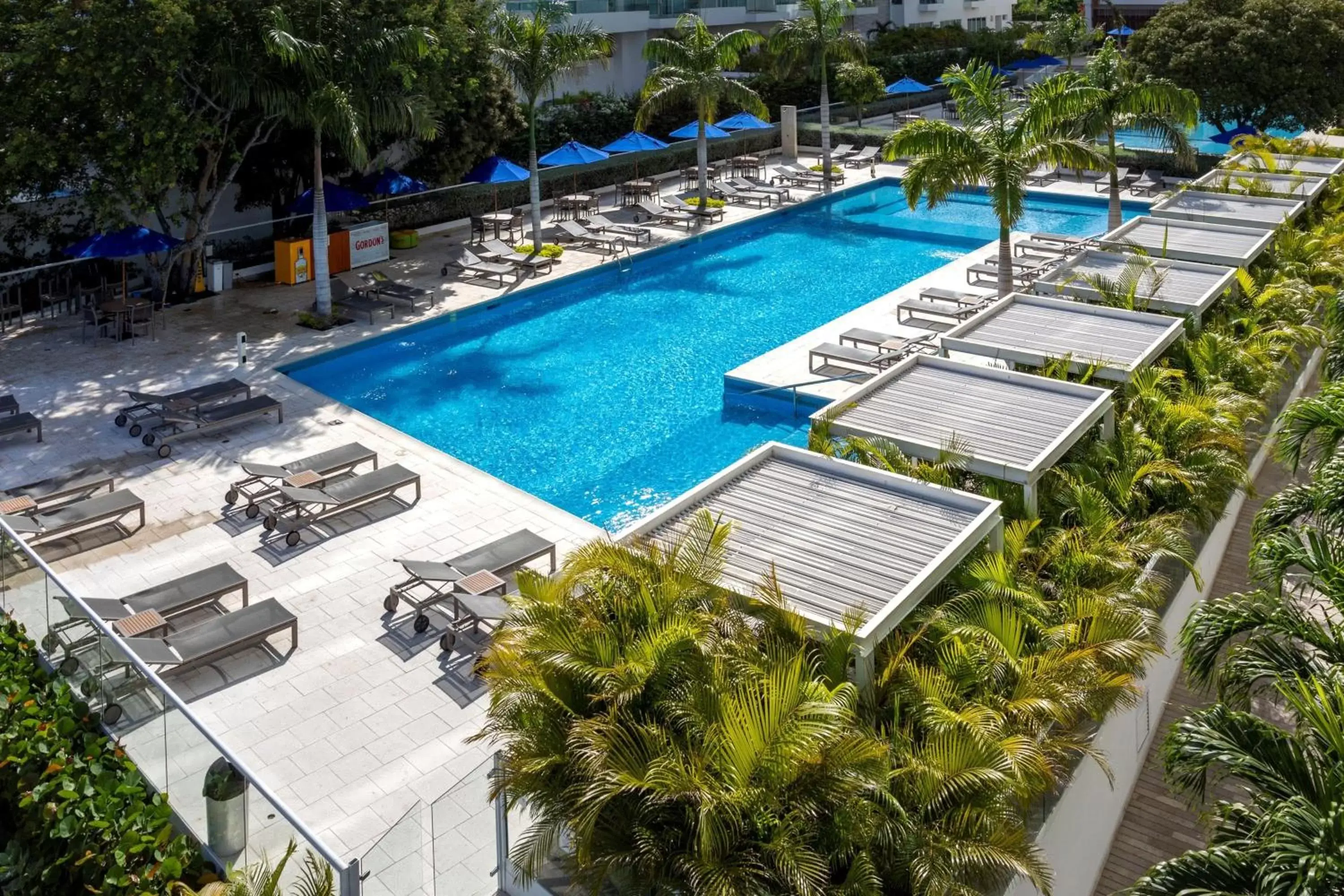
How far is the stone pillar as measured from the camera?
1427 inches

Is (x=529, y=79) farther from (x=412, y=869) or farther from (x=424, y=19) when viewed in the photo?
(x=412, y=869)

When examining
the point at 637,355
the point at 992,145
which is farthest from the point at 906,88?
the point at 992,145

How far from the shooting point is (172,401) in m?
16.7

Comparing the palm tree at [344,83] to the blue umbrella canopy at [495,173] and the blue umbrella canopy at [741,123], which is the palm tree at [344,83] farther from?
the blue umbrella canopy at [741,123]

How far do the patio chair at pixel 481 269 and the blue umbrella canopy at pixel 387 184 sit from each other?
1871 millimetres

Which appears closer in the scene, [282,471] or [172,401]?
[282,471]

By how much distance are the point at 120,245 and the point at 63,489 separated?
7298 mm

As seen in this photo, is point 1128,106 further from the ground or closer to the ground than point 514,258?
further from the ground

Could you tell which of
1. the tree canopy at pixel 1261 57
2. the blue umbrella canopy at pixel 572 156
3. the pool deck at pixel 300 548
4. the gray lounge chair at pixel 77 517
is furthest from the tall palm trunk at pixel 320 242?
the tree canopy at pixel 1261 57

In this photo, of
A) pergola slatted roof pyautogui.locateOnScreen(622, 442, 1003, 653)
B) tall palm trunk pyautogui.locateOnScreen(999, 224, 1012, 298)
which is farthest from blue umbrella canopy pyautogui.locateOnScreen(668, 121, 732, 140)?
pergola slatted roof pyautogui.locateOnScreen(622, 442, 1003, 653)

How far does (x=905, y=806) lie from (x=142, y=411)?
1422 cm

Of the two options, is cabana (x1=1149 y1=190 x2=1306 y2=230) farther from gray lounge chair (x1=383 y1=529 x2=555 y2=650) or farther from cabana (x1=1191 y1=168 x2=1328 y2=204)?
gray lounge chair (x1=383 y1=529 x2=555 y2=650)

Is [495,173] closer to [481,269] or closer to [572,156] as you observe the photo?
[572,156]

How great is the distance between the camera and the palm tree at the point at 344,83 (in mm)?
19781
